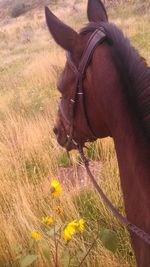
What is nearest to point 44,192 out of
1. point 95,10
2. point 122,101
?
point 95,10

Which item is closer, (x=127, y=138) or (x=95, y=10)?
(x=127, y=138)

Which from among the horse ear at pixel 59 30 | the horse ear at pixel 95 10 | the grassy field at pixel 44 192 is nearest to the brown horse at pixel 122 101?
the horse ear at pixel 59 30

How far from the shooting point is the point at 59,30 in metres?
2.05

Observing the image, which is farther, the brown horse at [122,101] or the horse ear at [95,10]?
the horse ear at [95,10]

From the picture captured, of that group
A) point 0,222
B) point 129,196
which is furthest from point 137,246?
point 0,222

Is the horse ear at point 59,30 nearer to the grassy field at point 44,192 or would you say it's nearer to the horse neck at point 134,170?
the horse neck at point 134,170

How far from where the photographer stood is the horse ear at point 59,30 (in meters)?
2.04

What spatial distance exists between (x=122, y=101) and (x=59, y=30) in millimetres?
430

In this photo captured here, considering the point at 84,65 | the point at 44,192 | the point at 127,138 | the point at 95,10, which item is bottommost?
the point at 44,192

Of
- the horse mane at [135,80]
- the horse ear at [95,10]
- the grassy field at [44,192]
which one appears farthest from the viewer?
the grassy field at [44,192]

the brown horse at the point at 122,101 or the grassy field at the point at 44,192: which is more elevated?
the brown horse at the point at 122,101

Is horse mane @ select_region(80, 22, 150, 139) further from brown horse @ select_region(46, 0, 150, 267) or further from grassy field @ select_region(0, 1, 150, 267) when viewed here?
grassy field @ select_region(0, 1, 150, 267)

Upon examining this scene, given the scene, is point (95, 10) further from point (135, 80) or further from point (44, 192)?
point (44, 192)

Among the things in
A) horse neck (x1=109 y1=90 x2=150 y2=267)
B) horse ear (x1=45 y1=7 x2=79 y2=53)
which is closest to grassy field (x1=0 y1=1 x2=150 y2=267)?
horse neck (x1=109 y1=90 x2=150 y2=267)
